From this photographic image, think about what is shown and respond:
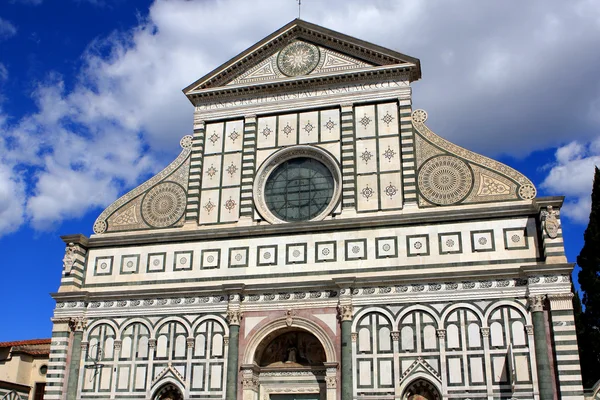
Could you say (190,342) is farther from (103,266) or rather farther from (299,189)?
(299,189)

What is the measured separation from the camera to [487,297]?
18.6 m

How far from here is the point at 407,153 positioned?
21.0 m

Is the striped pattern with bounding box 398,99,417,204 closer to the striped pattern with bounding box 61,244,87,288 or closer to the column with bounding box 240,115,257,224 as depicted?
the column with bounding box 240,115,257,224

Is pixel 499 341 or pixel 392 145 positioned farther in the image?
pixel 392 145

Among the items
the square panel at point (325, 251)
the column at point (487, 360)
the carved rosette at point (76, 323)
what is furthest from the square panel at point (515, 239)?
the carved rosette at point (76, 323)

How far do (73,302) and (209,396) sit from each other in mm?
5498

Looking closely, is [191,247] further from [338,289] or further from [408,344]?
[408,344]

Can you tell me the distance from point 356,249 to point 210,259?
4594 mm

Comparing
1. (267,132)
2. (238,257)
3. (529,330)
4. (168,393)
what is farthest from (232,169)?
(529,330)

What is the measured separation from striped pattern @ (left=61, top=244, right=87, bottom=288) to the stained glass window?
630cm

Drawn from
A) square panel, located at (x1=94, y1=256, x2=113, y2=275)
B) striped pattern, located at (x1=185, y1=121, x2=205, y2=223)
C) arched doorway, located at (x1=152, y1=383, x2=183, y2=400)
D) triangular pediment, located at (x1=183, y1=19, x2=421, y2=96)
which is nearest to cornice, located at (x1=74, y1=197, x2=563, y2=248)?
square panel, located at (x1=94, y1=256, x2=113, y2=275)

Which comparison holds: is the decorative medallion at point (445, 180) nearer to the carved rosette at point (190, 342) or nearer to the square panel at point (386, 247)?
the square panel at point (386, 247)

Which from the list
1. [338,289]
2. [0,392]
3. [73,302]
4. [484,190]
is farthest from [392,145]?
[0,392]

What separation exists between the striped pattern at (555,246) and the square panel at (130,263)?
485 inches
